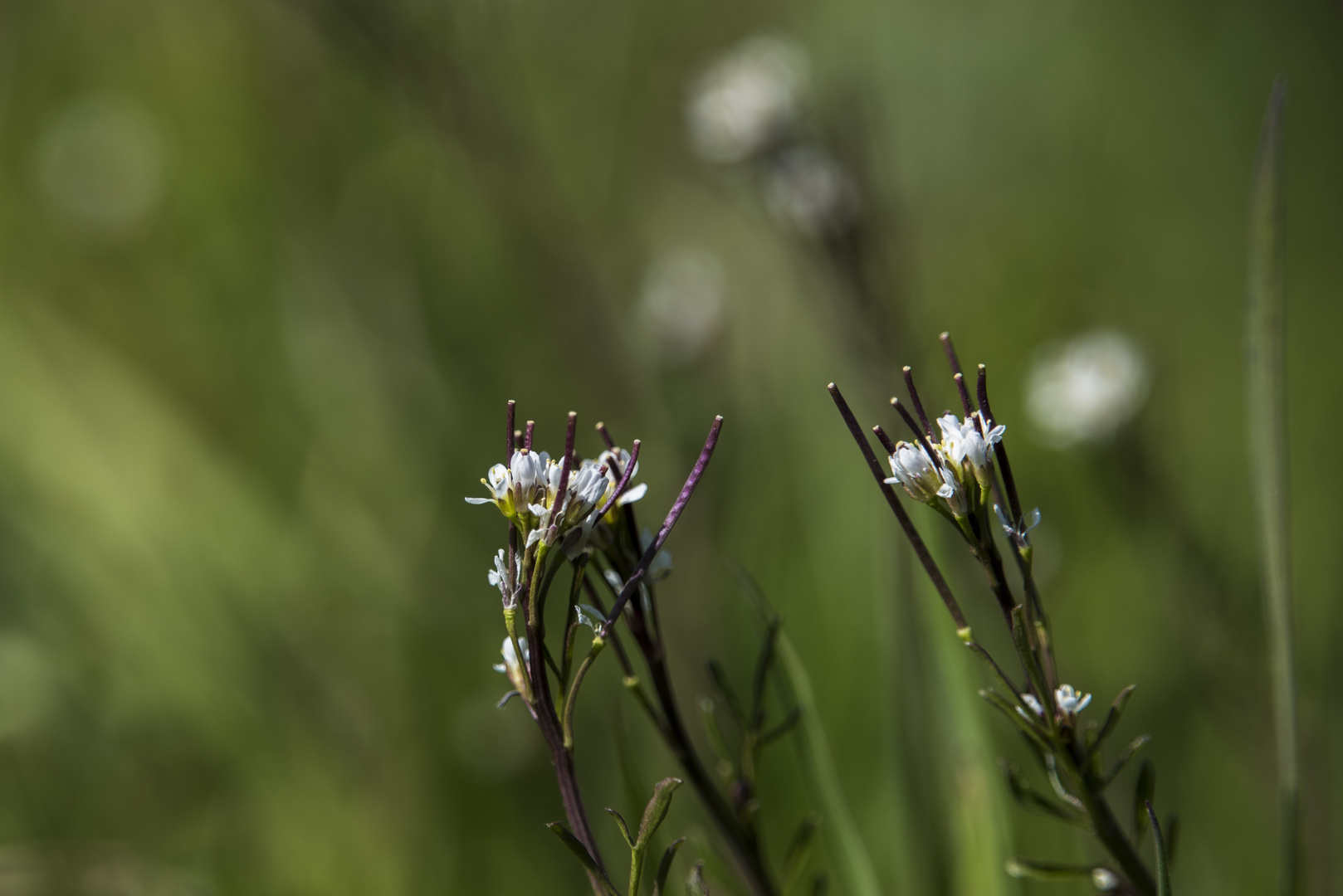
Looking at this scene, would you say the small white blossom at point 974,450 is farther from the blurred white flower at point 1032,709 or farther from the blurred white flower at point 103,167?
the blurred white flower at point 103,167

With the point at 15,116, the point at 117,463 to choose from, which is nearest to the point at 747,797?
the point at 117,463

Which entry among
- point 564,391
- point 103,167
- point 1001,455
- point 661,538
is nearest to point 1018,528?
point 1001,455

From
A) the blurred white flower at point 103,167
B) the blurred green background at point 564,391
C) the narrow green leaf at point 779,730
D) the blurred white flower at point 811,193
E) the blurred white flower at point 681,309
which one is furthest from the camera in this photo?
the blurred white flower at point 103,167

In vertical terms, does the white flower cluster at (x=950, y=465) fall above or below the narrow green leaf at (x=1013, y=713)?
above

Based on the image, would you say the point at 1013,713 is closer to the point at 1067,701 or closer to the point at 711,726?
the point at 1067,701

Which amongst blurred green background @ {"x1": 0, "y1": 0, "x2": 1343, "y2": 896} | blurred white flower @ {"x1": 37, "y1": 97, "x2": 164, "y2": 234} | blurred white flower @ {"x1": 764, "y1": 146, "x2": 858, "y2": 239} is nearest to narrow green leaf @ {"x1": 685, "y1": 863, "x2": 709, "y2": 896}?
blurred green background @ {"x1": 0, "y1": 0, "x2": 1343, "y2": 896}

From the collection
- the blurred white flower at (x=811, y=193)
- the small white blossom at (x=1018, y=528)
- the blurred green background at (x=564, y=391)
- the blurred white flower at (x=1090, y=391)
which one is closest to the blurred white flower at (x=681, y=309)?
the blurred green background at (x=564, y=391)

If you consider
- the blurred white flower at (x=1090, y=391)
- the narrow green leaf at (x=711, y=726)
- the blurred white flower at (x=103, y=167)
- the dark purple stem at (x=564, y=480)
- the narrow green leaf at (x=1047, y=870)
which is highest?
the blurred white flower at (x=103, y=167)
